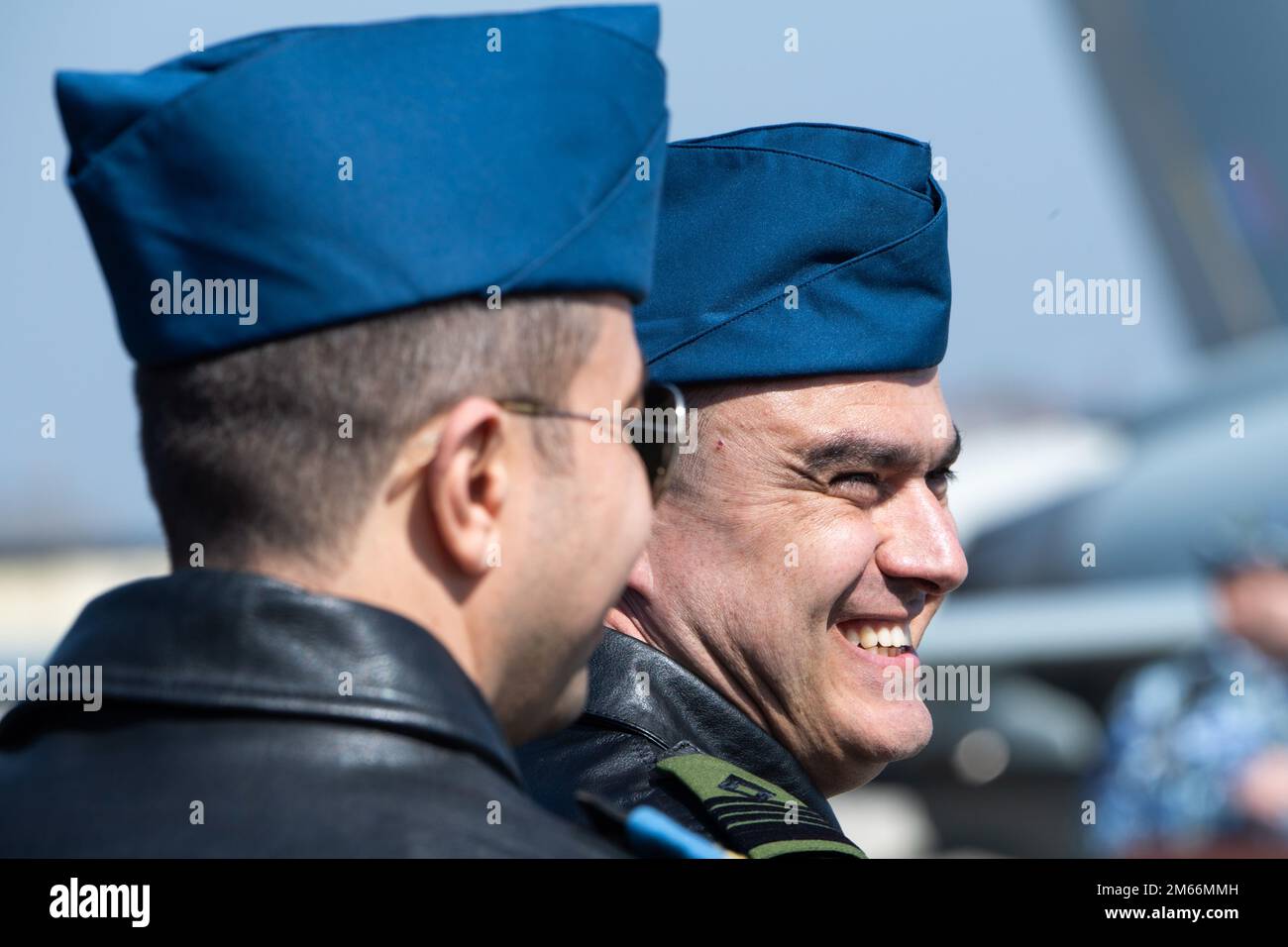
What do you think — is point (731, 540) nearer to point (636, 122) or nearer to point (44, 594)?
point (636, 122)

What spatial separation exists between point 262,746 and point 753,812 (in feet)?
2.73

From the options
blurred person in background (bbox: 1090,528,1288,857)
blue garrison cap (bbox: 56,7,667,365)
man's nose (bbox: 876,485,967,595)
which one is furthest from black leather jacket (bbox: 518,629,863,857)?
blurred person in background (bbox: 1090,528,1288,857)

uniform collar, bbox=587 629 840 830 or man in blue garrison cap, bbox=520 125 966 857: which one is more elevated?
man in blue garrison cap, bbox=520 125 966 857

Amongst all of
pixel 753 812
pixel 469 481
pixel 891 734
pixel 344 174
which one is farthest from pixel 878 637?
pixel 344 174

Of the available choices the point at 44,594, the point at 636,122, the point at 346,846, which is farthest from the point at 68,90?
the point at 44,594

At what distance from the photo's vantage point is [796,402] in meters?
2.47

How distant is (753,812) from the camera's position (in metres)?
1.99

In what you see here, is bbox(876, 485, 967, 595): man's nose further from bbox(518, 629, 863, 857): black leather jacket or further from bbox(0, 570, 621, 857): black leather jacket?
bbox(0, 570, 621, 857): black leather jacket

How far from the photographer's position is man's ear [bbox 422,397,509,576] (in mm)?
1391

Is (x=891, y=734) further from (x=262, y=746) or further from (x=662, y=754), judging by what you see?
(x=262, y=746)

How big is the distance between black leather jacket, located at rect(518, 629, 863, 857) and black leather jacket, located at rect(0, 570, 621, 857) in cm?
63

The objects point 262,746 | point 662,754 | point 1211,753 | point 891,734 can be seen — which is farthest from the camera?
point 1211,753
